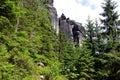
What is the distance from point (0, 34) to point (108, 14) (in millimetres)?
17605

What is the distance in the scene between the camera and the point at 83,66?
27.5 m

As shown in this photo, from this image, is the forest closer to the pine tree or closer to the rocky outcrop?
the pine tree

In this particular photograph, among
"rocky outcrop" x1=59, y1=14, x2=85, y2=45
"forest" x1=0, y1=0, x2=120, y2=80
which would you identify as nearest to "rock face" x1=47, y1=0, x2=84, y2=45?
"rocky outcrop" x1=59, y1=14, x2=85, y2=45

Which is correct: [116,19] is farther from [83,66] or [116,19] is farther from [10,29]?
[10,29]

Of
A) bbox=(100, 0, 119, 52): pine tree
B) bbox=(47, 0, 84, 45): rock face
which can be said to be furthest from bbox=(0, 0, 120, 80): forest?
bbox=(47, 0, 84, 45): rock face

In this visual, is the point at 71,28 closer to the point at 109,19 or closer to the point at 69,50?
the point at 69,50

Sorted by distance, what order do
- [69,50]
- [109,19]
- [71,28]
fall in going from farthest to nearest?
[71,28] < [69,50] < [109,19]

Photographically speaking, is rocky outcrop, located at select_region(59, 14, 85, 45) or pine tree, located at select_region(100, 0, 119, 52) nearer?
pine tree, located at select_region(100, 0, 119, 52)

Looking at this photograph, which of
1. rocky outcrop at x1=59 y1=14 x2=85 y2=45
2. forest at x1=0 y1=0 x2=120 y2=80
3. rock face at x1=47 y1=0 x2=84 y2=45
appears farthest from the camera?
rocky outcrop at x1=59 y1=14 x2=85 y2=45

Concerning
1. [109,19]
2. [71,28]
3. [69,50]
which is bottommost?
[69,50]

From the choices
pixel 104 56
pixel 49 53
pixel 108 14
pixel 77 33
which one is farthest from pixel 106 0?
pixel 77 33

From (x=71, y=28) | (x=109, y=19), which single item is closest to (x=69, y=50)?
(x=109, y=19)

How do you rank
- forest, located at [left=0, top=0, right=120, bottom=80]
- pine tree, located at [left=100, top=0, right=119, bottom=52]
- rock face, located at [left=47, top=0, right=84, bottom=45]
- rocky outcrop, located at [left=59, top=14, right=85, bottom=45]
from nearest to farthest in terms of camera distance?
forest, located at [left=0, top=0, right=120, bottom=80] < pine tree, located at [left=100, top=0, right=119, bottom=52] < rock face, located at [left=47, top=0, right=84, bottom=45] < rocky outcrop, located at [left=59, top=14, right=85, bottom=45]

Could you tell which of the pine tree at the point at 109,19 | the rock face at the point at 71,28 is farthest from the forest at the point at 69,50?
the rock face at the point at 71,28
